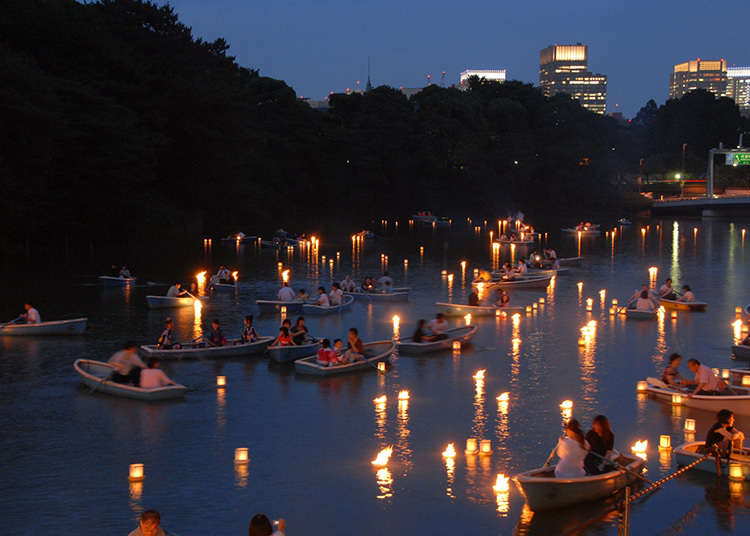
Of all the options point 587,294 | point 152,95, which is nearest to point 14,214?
point 152,95

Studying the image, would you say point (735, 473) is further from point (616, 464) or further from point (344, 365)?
point (344, 365)

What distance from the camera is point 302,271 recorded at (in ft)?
141

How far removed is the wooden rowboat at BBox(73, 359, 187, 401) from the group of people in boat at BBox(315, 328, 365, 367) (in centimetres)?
332

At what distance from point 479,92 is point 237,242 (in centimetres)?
7440

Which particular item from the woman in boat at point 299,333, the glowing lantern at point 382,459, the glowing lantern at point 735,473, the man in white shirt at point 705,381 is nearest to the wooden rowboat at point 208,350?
the woman in boat at point 299,333

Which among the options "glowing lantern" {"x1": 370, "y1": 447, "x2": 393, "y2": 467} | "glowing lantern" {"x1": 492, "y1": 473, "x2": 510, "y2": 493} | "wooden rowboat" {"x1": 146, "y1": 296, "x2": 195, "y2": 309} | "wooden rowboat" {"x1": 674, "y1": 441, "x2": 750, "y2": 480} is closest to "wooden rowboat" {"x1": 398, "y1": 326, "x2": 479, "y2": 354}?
"glowing lantern" {"x1": 370, "y1": 447, "x2": 393, "y2": 467}

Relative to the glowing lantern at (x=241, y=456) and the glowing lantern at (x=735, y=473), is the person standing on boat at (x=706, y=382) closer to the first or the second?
the glowing lantern at (x=735, y=473)

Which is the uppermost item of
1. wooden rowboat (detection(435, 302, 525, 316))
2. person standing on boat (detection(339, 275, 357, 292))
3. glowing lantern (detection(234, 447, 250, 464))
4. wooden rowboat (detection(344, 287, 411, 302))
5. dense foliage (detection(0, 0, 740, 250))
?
dense foliage (detection(0, 0, 740, 250))

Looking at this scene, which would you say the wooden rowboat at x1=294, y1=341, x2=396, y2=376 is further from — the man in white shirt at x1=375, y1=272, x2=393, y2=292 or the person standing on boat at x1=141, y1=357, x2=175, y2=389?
the man in white shirt at x1=375, y1=272, x2=393, y2=292

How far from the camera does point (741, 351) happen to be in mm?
20734

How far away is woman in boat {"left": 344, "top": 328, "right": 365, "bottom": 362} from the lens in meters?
19.2

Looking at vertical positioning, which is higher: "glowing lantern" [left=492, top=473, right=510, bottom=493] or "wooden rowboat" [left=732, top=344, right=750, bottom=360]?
"wooden rowboat" [left=732, top=344, right=750, bottom=360]

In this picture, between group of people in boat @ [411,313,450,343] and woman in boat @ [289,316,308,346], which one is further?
group of people in boat @ [411,313,450,343]

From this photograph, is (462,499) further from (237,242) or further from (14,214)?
(237,242)
